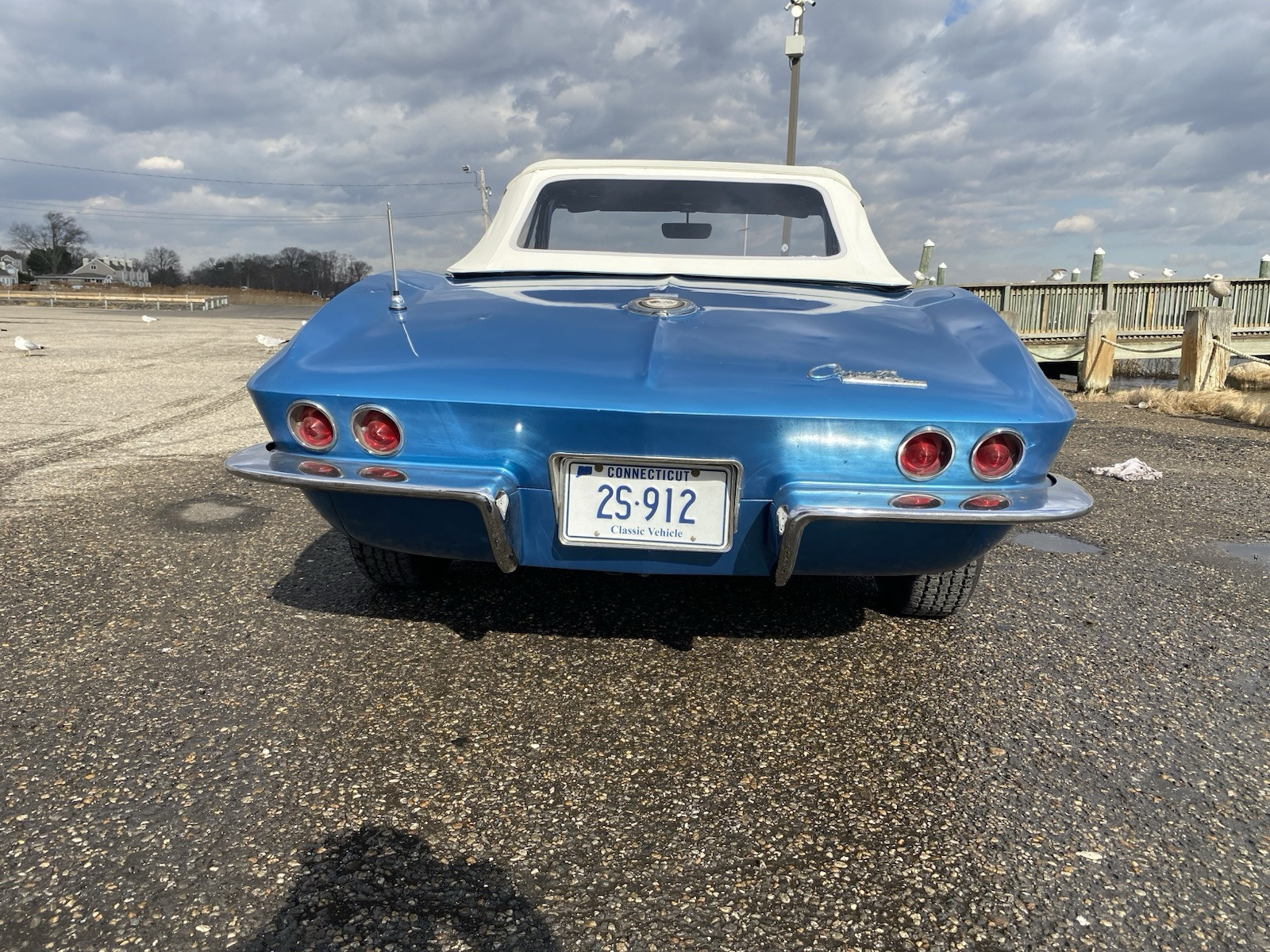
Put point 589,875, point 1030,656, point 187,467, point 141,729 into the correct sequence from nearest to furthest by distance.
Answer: point 589,875 → point 141,729 → point 1030,656 → point 187,467

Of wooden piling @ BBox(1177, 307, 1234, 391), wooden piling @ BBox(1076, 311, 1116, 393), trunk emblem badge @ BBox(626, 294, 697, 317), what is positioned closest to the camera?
trunk emblem badge @ BBox(626, 294, 697, 317)

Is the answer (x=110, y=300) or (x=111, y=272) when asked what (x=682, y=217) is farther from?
(x=111, y=272)

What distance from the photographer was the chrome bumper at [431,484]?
209 centimetres

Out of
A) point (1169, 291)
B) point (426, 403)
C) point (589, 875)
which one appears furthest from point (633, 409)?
Result: point (1169, 291)

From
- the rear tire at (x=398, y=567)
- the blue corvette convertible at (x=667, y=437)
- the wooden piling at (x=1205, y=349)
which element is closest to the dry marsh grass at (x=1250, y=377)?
the wooden piling at (x=1205, y=349)

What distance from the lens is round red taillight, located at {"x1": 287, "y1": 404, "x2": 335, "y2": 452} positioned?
2238 mm

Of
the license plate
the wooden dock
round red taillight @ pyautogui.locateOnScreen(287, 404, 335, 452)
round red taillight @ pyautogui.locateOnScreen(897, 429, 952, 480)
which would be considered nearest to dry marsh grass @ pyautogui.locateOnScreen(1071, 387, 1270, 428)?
the wooden dock

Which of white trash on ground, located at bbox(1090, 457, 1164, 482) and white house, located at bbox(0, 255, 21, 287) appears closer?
white trash on ground, located at bbox(1090, 457, 1164, 482)

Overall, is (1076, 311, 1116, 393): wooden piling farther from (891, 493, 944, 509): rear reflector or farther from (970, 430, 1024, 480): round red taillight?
(891, 493, 944, 509): rear reflector

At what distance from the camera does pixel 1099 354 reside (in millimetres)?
11031

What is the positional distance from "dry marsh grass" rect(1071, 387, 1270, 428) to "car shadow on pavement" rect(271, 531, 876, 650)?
285 inches

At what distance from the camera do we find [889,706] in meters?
2.44

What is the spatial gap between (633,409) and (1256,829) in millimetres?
1669

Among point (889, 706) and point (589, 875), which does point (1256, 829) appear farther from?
point (589, 875)
